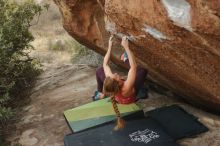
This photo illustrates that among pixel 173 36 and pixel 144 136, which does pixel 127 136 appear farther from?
pixel 173 36

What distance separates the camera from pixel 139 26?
5.67 metres

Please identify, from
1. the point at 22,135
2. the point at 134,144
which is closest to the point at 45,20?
the point at 22,135

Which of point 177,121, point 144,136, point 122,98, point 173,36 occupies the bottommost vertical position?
point 177,121

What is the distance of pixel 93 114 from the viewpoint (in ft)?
24.5

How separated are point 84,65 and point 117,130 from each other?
469cm

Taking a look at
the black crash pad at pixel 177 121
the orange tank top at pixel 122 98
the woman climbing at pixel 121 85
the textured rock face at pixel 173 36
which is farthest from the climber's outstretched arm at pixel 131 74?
the black crash pad at pixel 177 121

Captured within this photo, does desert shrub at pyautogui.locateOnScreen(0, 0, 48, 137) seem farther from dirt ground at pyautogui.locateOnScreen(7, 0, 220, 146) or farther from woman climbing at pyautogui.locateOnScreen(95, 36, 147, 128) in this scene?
woman climbing at pyautogui.locateOnScreen(95, 36, 147, 128)

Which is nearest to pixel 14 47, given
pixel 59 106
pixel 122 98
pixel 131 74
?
pixel 59 106

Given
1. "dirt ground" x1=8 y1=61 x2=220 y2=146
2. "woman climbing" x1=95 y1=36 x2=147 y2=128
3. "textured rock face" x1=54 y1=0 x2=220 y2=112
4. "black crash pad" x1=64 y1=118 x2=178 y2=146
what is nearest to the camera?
"textured rock face" x1=54 y1=0 x2=220 y2=112

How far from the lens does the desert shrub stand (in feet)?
29.2

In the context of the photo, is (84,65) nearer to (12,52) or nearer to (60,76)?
(60,76)

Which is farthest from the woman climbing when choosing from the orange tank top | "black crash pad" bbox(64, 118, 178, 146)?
"black crash pad" bbox(64, 118, 178, 146)

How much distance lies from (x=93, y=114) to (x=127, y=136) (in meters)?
1.23

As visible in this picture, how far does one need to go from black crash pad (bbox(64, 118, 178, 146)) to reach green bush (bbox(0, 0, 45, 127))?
8.27 feet
